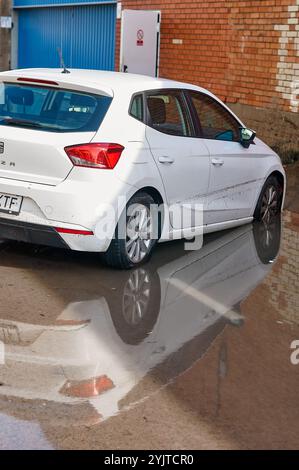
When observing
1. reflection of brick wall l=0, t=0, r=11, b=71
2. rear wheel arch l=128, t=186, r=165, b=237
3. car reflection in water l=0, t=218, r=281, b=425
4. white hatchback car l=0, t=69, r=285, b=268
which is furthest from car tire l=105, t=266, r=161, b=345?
reflection of brick wall l=0, t=0, r=11, b=71

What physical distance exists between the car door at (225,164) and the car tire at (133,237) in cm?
98

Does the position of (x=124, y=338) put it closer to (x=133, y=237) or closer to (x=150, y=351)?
(x=150, y=351)

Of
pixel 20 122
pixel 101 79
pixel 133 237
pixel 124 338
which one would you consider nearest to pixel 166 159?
pixel 133 237

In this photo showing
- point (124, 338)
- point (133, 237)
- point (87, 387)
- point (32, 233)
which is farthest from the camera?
point (133, 237)

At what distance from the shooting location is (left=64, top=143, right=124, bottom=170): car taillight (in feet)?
20.6

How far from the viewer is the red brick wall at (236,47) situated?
41.8 feet

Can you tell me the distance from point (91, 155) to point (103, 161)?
0.11 meters

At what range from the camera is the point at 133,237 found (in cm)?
675

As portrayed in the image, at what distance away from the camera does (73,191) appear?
6250 millimetres

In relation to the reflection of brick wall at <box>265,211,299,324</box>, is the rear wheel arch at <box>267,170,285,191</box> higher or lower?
higher

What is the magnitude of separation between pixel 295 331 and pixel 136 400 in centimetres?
174

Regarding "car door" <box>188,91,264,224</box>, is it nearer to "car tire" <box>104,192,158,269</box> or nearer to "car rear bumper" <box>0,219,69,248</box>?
"car tire" <box>104,192,158,269</box>

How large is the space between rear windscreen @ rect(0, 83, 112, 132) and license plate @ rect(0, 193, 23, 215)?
597 mm

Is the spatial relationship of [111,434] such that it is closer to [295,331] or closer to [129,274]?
[295,331]
